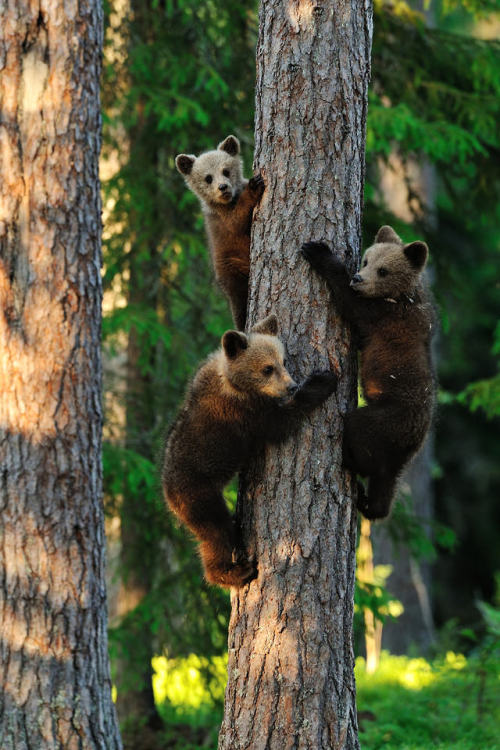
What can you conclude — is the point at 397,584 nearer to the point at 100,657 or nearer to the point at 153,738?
the point at 153,738

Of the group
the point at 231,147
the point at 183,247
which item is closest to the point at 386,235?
the point at 231,147

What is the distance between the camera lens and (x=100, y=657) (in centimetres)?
595

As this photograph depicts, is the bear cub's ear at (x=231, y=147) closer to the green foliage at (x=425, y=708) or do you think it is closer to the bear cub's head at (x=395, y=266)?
the bear cub's head at (x=395, y=266)

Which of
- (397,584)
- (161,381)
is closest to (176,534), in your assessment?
(161,381)

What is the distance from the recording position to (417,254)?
530cm

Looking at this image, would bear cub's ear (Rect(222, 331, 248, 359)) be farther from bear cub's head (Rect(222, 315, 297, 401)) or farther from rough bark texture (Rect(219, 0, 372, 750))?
rough bark texture (Rect(219, 0, 372, 750))

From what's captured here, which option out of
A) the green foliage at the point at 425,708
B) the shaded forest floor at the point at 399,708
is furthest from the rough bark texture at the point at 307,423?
the green foliage at the point at 425,708

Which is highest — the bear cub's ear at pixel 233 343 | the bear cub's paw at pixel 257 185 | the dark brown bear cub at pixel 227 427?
the bear cub's paw at pixel 257 185

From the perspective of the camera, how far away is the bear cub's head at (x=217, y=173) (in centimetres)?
595

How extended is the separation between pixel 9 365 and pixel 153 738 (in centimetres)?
463

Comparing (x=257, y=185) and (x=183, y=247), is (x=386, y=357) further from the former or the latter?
(x=183, y=247)

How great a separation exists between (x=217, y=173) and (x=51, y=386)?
188 cm

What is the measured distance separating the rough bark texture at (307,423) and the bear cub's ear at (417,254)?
2.83 ft

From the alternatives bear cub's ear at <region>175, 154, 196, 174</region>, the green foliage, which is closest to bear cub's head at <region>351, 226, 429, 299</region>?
bear cub's ear at <region>175, 154, 196, 174</region>
